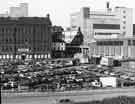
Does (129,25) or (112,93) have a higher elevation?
(129,25)

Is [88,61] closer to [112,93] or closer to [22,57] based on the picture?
[22,57]

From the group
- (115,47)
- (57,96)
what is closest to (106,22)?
(115,47)

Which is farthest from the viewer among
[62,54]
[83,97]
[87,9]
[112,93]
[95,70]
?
[87,9]

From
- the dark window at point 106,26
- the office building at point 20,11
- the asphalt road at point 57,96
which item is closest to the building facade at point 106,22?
the dark window at point 106,26

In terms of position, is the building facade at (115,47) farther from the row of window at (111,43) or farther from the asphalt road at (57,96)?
the asphalt road at (57,96)

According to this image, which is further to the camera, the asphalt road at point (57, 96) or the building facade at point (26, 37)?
the building facade at point (26, 37)

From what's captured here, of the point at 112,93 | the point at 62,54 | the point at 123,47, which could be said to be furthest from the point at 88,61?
the point at 112,93
